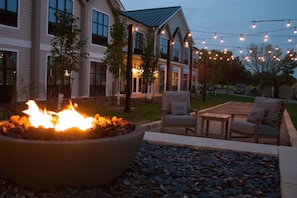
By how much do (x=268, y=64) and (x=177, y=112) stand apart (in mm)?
35800

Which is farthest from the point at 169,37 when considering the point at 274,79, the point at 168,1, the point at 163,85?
the point at 168,1

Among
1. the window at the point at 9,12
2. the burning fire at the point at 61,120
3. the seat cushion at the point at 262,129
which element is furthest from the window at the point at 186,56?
the burning fire at the point at 61,120

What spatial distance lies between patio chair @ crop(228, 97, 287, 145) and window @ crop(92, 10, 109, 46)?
14.1m

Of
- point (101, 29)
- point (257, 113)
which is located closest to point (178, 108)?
point (257, 113)

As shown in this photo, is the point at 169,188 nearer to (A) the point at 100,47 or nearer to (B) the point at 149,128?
(B) the point at 149,128

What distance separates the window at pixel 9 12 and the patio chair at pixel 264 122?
11397 millimetres

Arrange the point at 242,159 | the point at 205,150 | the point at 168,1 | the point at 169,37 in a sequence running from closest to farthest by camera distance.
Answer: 1. the point at 242,159
2. the point at 205,150
3. the point at 169,37
4. the point at 168,1

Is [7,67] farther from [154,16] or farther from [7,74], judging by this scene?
[154,16]

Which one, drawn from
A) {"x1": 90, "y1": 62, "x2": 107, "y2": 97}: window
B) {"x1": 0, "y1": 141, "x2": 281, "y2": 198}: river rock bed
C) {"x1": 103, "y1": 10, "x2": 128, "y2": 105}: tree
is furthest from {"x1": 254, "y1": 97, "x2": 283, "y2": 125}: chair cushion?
{"x1": 90, "y1": 62, "x2": 107, "y2": 97}: window

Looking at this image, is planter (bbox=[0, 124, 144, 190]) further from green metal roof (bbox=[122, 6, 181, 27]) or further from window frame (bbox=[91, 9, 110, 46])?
green metal roof (bbox=[122, 6, 181, 27])

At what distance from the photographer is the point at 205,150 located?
5199 mm

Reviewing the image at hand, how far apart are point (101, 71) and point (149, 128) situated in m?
12.6

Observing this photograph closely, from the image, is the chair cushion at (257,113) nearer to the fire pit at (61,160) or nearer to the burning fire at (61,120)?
the burning fire at (61,120)

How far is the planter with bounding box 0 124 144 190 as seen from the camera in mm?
2908
